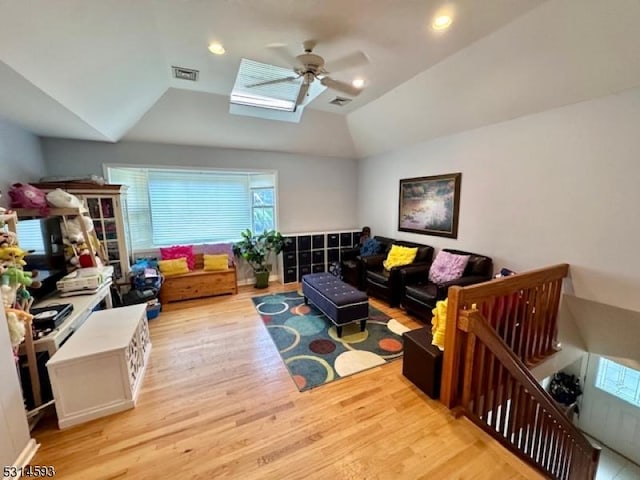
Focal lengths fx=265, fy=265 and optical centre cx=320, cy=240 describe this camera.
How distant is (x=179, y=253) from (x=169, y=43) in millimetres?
3067

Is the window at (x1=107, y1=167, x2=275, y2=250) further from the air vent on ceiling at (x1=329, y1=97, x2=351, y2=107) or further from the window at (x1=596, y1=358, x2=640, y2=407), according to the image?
the window at (x1=596, y1=358, x2=640, y2=407)

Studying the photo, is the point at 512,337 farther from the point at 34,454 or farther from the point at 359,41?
the point at 34,454

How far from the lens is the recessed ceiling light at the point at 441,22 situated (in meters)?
2.04

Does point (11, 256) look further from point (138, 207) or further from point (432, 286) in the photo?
point (432, 286)

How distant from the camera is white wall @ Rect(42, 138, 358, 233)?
3.82 metres

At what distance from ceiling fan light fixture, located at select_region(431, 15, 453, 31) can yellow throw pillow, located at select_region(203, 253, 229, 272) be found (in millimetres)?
4094

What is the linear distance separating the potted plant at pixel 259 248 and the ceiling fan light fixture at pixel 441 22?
11.9 ft

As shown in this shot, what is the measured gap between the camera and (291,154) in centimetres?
526

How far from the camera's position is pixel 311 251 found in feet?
17.4

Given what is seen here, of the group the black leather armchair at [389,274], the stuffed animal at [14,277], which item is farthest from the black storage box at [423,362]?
the stuffed animal at [14,277]

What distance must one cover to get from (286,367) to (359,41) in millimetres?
3106

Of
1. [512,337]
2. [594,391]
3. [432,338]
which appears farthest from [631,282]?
[594,391]

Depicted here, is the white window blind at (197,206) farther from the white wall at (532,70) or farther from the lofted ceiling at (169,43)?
the white wall at (532,70)

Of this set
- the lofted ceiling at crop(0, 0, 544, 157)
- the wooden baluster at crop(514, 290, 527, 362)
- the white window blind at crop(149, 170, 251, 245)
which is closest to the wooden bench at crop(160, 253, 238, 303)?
the white window blind at crop(149, 170, 251, 245)
